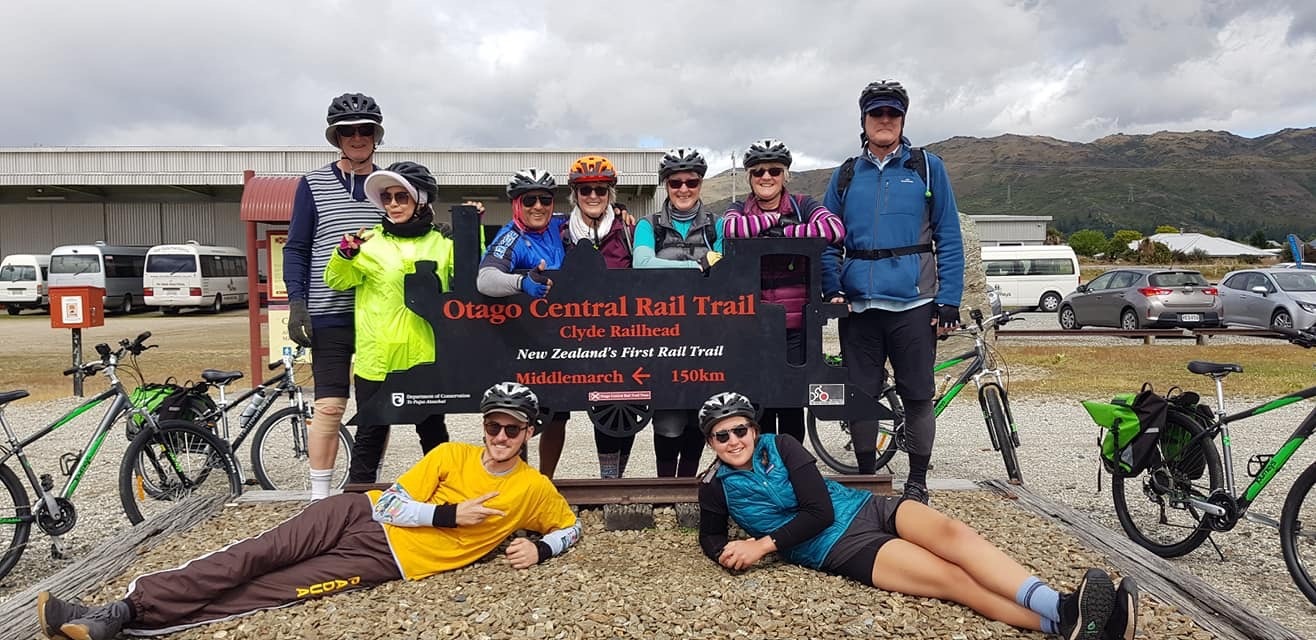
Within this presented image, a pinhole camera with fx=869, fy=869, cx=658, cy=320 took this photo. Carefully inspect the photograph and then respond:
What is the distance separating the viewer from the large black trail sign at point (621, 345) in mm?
4461

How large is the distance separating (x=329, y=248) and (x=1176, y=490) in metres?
4.51

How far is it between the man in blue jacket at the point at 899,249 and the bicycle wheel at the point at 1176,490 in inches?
50.4

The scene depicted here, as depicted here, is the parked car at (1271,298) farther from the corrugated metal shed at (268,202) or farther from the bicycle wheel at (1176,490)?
the corrugated metal shed at (268,202)

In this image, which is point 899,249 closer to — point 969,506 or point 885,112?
point 885,112

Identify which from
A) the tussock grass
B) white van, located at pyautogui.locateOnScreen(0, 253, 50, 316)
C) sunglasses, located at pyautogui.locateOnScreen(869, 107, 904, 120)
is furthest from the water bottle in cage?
white van, located at pyautogui.locateOnScreen(0, 253, 50, 316)

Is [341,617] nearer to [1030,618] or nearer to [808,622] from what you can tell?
[808,622]

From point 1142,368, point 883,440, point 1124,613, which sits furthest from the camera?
point 1142,368

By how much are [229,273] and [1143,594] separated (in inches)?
1208

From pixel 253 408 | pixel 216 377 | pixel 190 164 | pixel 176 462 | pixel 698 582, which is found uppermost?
pixel 190 164

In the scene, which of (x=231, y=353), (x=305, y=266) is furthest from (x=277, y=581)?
(x=231, y=353)

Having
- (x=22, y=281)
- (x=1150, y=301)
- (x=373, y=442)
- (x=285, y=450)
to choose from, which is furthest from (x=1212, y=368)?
(x=22, y=281)

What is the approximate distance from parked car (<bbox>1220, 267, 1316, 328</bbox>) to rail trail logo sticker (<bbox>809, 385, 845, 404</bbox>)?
1537 cm

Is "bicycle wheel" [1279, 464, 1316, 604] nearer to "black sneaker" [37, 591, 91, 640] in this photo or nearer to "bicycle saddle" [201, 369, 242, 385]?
"black sneaker" [37, 591, 91, 640]

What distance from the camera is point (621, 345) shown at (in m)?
4.57
